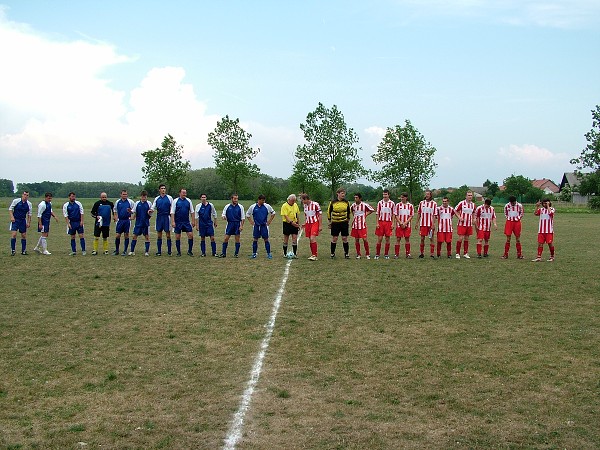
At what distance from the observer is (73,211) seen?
17625 mm

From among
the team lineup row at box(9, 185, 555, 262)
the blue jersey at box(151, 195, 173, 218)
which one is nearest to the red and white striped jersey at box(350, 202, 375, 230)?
the team lineup row at box(9, 185, 555, 262)

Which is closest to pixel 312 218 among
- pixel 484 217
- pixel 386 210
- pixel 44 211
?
pixel 386 210

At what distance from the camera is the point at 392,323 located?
9.38 metres

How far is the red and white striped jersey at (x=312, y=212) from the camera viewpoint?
56.6ft

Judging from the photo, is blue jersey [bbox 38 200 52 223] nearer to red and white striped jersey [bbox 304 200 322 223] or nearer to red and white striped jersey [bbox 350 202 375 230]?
red and white striped jersey [bbox 304 200 322 223]

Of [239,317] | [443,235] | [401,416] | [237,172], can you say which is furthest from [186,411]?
[237,172]

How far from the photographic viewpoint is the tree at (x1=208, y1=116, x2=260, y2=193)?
5803 centimetres

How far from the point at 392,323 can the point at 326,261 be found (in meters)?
7.54

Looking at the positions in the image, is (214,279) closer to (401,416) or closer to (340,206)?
(340,206)

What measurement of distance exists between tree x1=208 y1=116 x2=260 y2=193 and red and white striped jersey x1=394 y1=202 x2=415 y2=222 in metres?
41.7

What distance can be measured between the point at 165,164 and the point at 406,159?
2278 centimetres

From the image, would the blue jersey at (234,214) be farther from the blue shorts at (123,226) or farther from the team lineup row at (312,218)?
the blue shorts at (123,226)

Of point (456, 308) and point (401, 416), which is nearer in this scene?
point (401, 416)

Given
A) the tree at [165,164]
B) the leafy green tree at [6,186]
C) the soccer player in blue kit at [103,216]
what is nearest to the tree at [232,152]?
the tree at [165,164]
